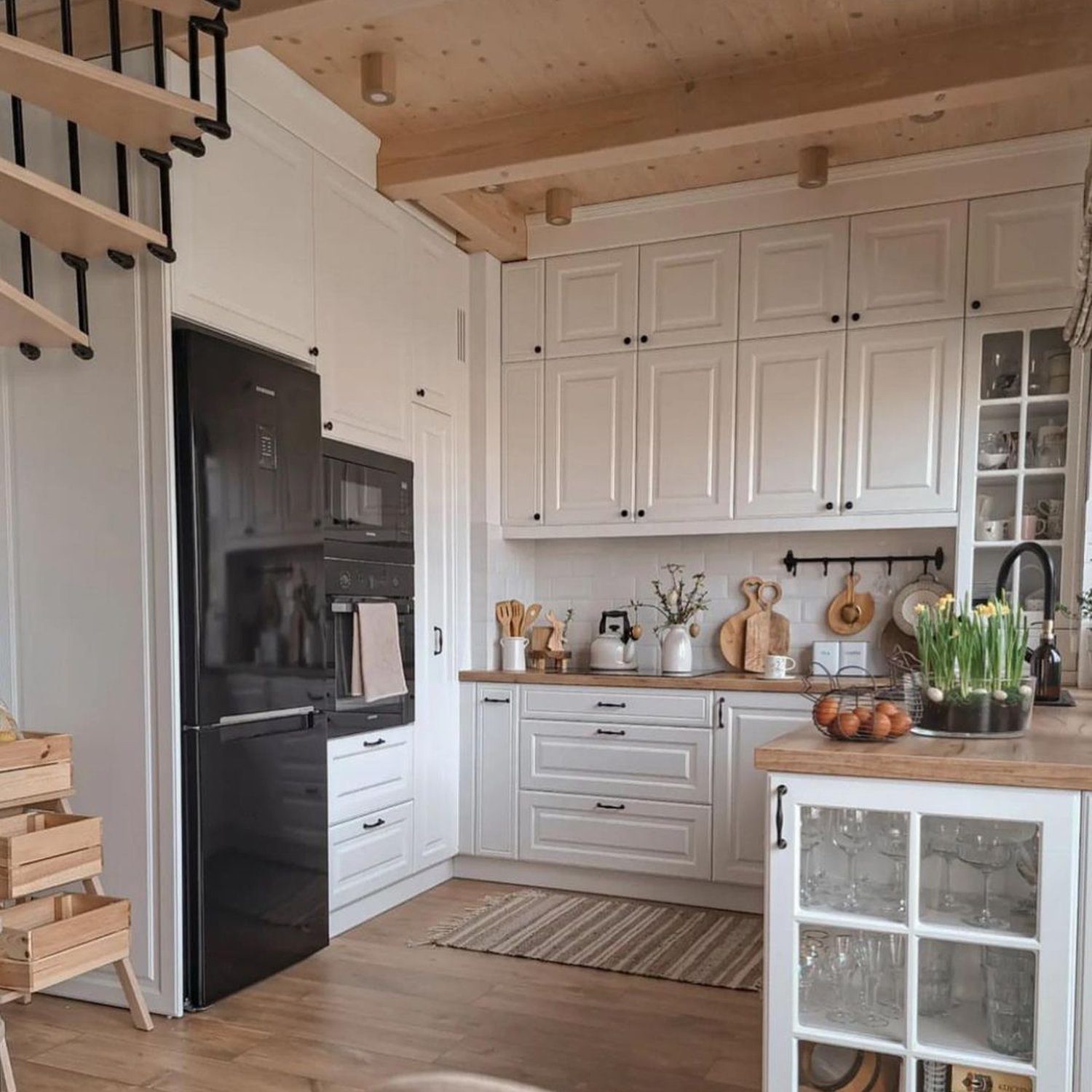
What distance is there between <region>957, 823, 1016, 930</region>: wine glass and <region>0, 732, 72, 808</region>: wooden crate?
2.20 m

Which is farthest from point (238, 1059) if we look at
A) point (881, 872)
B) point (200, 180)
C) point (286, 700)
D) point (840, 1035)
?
point (200, 180)

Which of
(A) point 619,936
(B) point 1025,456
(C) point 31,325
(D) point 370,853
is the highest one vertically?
(C) point 31,325

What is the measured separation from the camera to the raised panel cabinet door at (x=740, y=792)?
363 centimetres

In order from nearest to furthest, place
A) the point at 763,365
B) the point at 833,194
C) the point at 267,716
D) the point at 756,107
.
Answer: the point at 267,716 < the point at 756,107 < the point at 833,194 < the point at 763,365

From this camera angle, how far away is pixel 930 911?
1795mm

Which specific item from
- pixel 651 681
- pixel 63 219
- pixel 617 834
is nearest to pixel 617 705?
pixel 651 681

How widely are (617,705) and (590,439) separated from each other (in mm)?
1146

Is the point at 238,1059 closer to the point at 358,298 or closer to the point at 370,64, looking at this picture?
the point at 358,298

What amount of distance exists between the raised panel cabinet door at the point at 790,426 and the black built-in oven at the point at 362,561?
1366 mm

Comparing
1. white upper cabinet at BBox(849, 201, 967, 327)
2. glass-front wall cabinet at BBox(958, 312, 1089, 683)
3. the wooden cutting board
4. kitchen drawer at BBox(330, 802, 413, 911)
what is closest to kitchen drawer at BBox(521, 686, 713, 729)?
the wooden cutting board

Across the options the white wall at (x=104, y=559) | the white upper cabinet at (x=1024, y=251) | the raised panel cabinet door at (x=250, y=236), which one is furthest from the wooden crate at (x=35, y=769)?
the white upper cabinet at (x=1024, y=251)

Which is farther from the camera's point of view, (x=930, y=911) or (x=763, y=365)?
(x=763, y=365)

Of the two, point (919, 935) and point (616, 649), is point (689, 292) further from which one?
point (919, 935)

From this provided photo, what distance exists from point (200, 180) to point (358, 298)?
0.80 m
